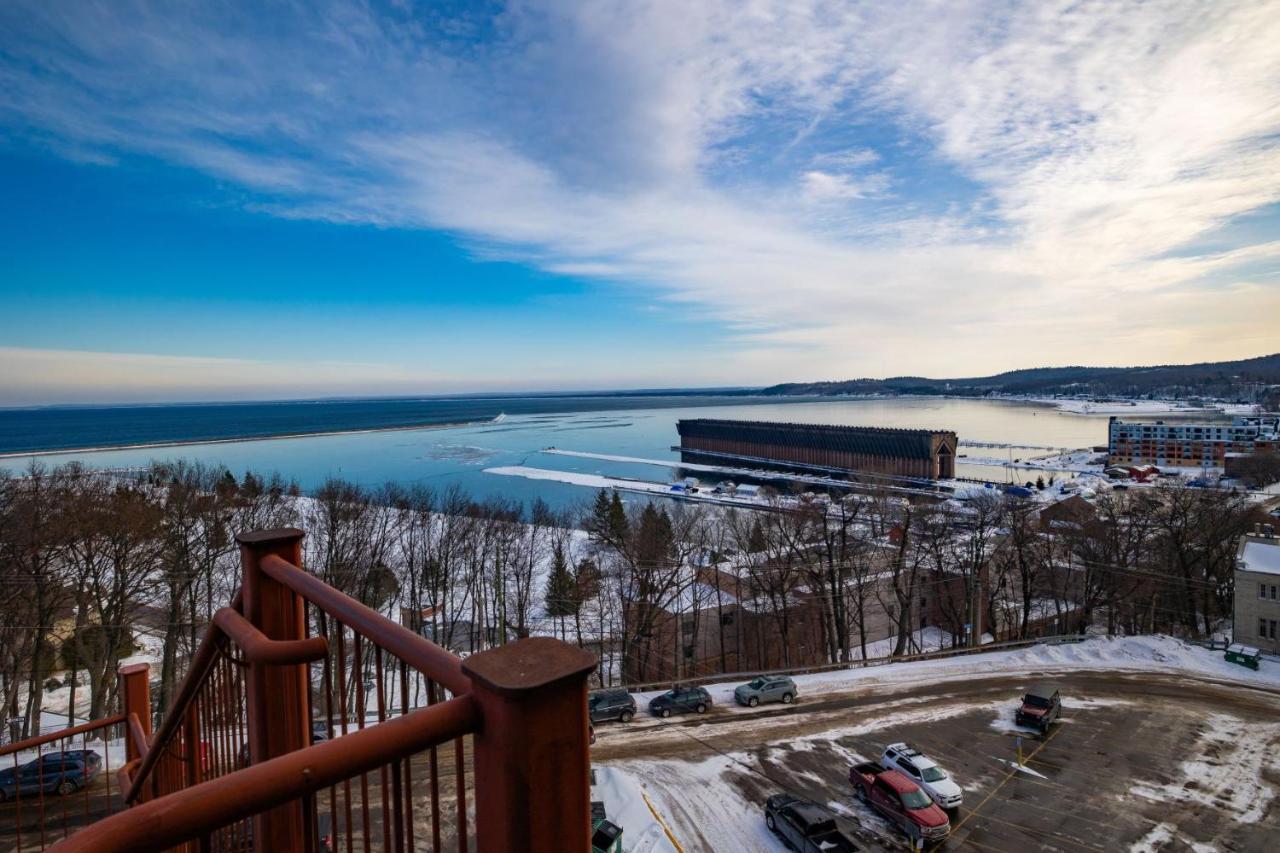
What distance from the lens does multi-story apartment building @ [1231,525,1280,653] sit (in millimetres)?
21516

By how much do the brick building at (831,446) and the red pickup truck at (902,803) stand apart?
56.0 metres

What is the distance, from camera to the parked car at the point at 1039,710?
1459 centimetres

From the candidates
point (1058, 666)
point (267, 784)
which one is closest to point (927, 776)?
point (1058, 666)

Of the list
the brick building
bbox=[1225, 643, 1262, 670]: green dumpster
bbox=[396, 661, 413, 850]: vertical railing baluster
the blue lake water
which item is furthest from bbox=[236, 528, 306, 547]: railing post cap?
the brick building

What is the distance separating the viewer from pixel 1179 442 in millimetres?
76312

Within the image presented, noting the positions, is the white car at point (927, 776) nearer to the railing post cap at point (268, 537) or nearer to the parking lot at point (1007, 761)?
the parking lot at point (1007, 761)

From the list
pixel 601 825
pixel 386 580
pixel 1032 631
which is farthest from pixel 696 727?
pixel 1032 631

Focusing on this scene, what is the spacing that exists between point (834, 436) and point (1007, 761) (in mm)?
64059

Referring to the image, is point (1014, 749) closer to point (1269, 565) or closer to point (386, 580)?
point (1269, 565)

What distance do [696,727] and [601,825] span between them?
5732 mm

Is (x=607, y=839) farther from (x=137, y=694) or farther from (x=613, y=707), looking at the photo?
(x=137, y=694)

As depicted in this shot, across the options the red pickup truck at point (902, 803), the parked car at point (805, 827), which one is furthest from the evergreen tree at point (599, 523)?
the parked car at point (805, 827)

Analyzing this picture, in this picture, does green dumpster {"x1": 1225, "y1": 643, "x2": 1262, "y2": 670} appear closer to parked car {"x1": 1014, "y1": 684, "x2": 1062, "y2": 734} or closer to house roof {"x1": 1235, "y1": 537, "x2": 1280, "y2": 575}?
house roof {"x1": 1235, "y1": 537, "x2": 1280, "y2": 575}

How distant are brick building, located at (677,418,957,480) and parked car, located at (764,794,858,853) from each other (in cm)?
5746
